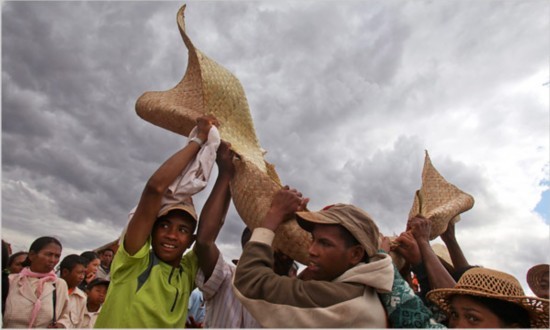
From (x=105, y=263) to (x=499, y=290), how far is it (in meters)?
5.19

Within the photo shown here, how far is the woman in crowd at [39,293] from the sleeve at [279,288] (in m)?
2.66

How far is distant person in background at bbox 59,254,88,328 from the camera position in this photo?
13.9 feet

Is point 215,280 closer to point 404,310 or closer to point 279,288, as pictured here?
point 279,288

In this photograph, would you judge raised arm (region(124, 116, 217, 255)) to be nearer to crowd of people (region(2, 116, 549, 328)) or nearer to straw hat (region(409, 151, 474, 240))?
crowd of people (region(2, 116, 549, 328))

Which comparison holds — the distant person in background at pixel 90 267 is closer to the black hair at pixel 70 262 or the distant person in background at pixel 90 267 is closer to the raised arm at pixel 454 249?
the black hair at pixel 70 262

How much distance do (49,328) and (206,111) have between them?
2.66 meters

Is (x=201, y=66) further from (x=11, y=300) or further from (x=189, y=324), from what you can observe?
(x=11, y=300)

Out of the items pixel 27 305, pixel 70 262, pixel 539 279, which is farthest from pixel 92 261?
pixel 539 279

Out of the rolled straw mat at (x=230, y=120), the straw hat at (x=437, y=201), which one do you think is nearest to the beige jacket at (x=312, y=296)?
the rolled straw mat at (x=230, y=120)

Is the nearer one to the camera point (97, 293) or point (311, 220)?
point (311, 220)

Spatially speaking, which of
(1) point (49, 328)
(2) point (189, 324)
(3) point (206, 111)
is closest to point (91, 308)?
(1) point (49, 328)

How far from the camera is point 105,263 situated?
5.79 m

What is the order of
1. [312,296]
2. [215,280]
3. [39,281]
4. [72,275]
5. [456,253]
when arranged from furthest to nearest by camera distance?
[72,275] → [39,281] → [456,253] → [215,280] → [312,296]

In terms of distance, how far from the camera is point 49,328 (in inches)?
145
